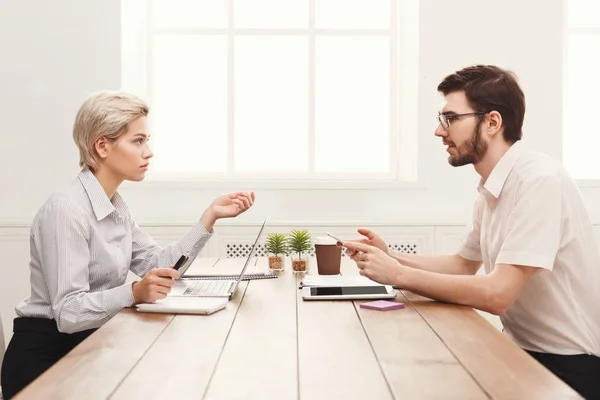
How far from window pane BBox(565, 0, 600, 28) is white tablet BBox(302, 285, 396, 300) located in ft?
9.52

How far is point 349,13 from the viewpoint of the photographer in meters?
4.22

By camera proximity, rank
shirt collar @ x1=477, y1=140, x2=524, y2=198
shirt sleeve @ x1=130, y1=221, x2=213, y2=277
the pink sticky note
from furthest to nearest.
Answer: shirt sleeve @ x1=130, y1=221, x2=213, y2=277
shirt collar @ x1=477, y1=140, x2=524, y2=198
the pink sticky note

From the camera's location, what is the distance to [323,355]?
52.7 inches

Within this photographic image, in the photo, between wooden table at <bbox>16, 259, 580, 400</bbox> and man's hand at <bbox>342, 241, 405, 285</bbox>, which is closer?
wooden table at <bbox>16, 259, 580, 400</bbox>

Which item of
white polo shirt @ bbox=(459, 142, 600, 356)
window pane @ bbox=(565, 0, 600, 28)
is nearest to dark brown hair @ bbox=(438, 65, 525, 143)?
white polo shirt @ bbox=(459, 142, 600, 356)

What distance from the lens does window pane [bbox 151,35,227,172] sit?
13.8 feet

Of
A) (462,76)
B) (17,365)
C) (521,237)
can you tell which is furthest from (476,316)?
(17,365)

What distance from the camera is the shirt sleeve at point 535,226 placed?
1.83 meters

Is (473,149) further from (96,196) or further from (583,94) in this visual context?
(583,94)

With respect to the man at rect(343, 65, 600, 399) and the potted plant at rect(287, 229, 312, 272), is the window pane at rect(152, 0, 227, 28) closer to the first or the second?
the potted plant at rect(287, 229, 312, 272)

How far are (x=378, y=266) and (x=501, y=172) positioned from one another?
455mm

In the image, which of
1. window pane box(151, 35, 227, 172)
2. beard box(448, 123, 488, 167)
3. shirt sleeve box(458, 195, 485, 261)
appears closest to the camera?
beard box(448, 123, 488, 167)

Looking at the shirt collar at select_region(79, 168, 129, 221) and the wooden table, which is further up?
the shirt collar at select_region(79, 168, 129, 221)

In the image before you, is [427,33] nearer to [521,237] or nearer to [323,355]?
[521,237]
